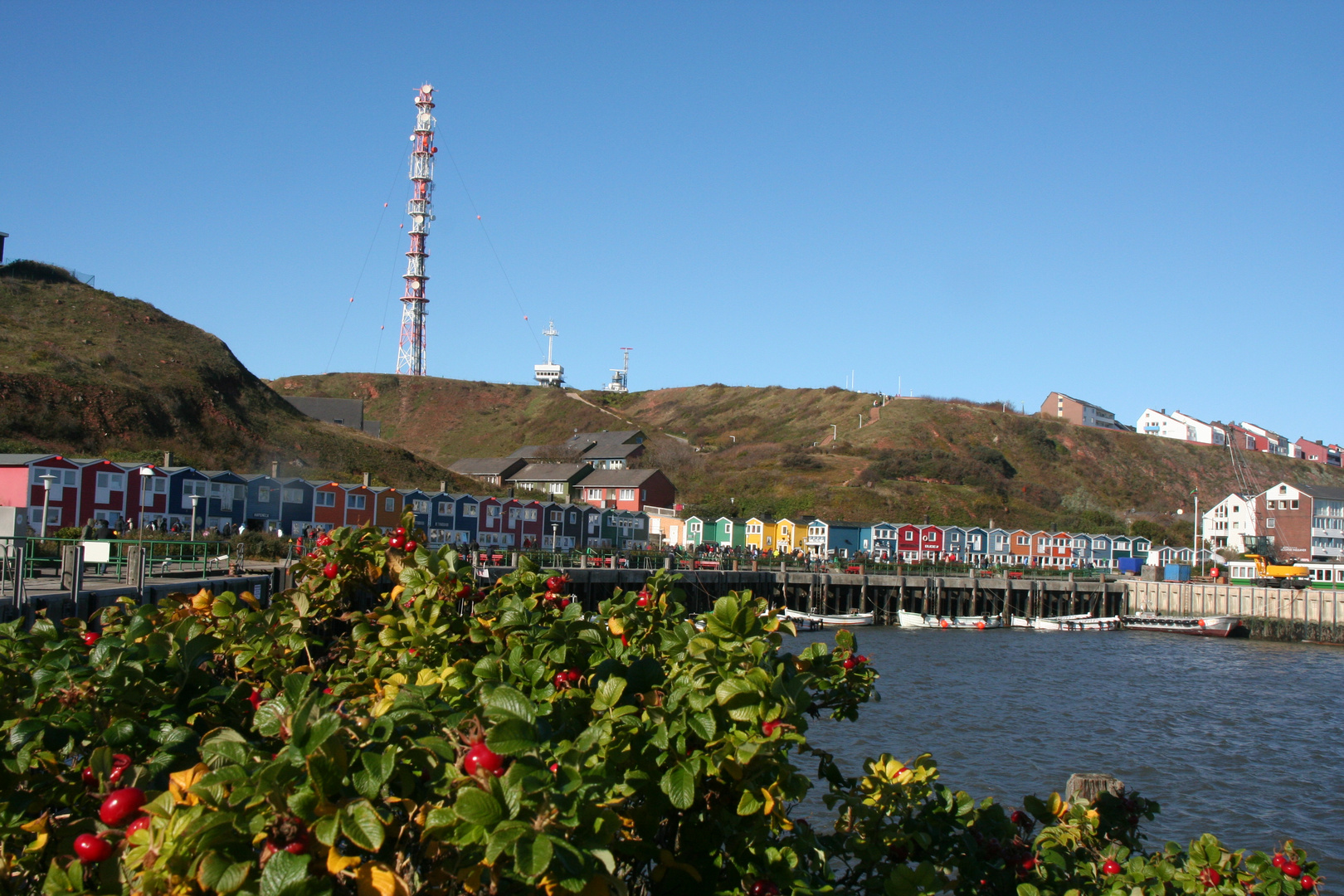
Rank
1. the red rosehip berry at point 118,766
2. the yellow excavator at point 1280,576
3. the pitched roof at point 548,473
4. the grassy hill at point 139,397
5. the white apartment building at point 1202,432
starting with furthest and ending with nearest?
1. the white apartment building at point 1202,432
2. the pitched roof at point 548,473
3. the grassy hill at point 139,397
4. the yellow excavator at point 1280,576
5. the red rosehip berry at point 118,766

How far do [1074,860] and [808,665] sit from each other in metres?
2.22

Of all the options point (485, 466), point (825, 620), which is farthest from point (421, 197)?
point (825, 620)

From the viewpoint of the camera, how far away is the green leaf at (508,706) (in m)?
2.36

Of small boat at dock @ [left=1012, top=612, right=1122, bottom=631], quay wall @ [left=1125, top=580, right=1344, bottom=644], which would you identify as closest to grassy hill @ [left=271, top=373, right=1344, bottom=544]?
quay wall @ [left=1125, top=580, right=1344, bottom=644]

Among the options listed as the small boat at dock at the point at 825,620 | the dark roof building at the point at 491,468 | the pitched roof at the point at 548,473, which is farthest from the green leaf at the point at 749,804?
the dark roof building at the point at 491,468

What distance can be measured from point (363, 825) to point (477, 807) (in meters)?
0.25

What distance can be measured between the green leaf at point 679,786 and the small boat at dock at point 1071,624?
2148 inches

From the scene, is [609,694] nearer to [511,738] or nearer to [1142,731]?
[511,738]

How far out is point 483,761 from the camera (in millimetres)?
2285

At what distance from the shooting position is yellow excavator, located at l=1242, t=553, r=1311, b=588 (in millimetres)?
61250

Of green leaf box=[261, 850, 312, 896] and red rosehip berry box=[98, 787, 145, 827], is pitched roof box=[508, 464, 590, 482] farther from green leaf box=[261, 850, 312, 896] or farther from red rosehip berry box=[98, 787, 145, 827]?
green leaf box=[261, 850, 312, 896]

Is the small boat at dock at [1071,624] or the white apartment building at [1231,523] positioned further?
the white apartment building at [1231,523]

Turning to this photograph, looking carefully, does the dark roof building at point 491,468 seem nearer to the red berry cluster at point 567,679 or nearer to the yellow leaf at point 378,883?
the red berry cluster at point 567,679

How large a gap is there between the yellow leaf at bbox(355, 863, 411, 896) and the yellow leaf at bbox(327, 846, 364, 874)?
1.4 inches
